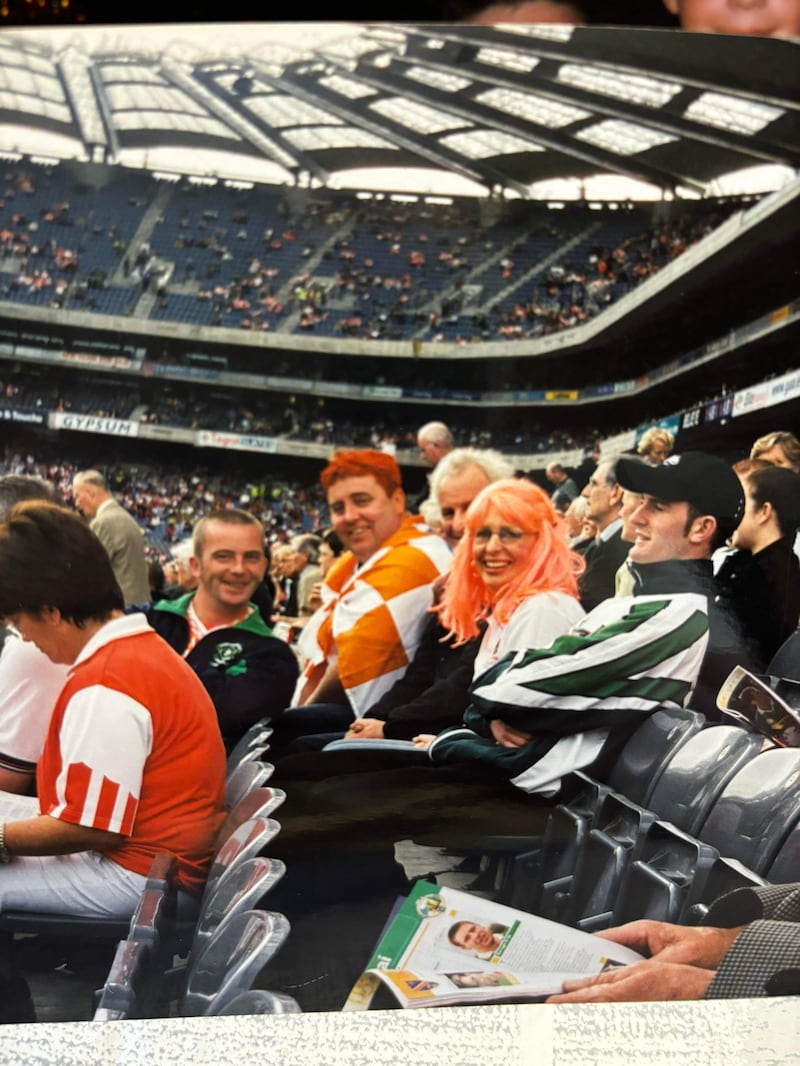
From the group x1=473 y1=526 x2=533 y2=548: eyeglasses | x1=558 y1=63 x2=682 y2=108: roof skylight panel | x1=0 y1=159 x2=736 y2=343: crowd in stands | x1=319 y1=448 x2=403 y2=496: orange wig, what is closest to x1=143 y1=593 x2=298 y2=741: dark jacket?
x1=319 y1=448 x2=403 y2=496: orange wig

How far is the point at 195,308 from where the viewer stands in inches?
56.3

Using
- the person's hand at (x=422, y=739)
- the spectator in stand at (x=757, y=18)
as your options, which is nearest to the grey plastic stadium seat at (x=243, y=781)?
the person's hand at (x=422, y=739)

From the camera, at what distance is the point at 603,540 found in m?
1.46

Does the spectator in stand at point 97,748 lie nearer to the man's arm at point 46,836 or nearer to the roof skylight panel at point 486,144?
the man's arm at point 46,836

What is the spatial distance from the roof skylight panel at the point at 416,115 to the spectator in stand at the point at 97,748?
31.7 inches

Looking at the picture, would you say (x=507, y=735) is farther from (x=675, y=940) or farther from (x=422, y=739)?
(x=675, y=940)

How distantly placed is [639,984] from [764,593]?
640 millimetres

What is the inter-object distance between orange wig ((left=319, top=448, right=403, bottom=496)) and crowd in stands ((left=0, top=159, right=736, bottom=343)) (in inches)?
7.3

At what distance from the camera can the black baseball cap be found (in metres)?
1.49

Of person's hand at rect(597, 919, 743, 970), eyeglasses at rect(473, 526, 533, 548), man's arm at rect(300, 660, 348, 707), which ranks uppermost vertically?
eyeglasses at rect(473, 526, 533, 548)

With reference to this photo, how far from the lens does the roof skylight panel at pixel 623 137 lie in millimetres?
1508

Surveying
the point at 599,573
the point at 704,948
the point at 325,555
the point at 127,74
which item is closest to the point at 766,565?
the point at 599,573

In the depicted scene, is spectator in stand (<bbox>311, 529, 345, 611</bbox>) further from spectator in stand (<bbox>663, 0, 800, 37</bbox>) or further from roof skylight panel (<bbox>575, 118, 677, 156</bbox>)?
spectator in stand (<bbox>663, 0, 800, 37</bbox>)

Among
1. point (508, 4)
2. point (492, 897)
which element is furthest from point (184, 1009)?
point (508, 4)
